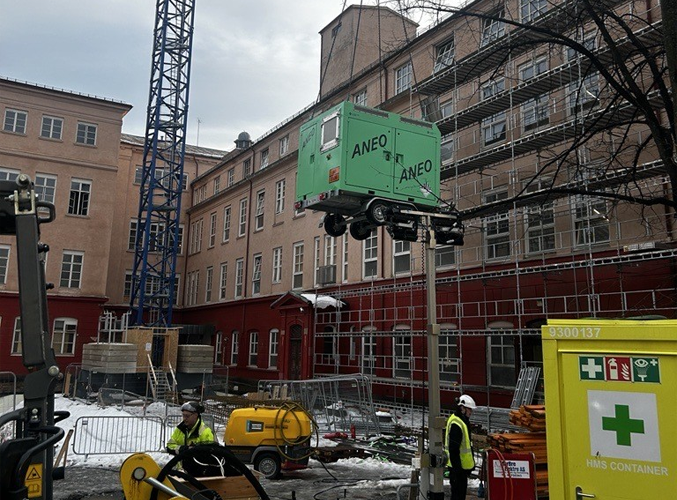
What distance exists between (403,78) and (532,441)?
816 inches

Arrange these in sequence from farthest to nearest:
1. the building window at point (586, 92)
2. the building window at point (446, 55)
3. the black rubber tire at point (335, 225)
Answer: the building window at point (446, 55) < the building window at point (586, 92) < the black rubber tire at point (335, 225)

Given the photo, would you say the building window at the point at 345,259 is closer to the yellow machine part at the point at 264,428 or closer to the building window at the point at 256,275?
the building window at the point at 256,275

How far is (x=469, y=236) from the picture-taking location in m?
20.8

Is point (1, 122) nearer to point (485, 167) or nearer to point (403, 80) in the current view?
point (403, 80)

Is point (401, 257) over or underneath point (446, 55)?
underneath

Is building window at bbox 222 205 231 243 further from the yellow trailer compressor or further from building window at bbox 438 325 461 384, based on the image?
the yellow trailer compressor

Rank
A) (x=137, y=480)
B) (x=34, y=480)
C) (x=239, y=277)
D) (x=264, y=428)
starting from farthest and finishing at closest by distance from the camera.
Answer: (x=239, y=277) → (x=264, y=428) → (x=137, y=480) → (x=34, y=480)

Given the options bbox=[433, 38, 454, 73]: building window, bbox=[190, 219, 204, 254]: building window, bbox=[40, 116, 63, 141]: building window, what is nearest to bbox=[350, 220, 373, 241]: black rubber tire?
bbox=[433, 38, 454, 73]: building window

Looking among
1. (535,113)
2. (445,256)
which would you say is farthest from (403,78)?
(445,256)

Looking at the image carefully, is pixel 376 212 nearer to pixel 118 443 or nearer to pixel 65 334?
pixel 118 443

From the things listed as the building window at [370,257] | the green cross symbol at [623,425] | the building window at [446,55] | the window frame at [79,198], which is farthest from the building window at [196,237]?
the green cross symbol at [623,425]

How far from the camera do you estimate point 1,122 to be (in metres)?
36.0

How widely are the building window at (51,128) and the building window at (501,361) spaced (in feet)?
101

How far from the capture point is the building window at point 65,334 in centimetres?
3525
